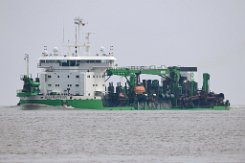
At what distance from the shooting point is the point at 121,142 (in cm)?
6350

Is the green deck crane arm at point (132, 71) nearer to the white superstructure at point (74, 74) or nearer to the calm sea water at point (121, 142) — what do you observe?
the white superstructure at point (74, 74)

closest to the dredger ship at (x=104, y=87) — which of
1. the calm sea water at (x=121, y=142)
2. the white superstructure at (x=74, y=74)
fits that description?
the white superstructure at (x=74, y=74)

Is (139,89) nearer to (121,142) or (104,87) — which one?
(104,87)

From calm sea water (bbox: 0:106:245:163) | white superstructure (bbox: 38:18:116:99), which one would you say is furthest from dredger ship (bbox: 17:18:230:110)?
calm sea water (bbox: 0:106:245:163)

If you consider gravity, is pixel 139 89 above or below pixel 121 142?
above

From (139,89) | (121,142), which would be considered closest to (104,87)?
(139,89)

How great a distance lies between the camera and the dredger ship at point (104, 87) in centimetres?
12162

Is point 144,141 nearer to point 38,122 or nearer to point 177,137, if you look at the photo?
point 177,137

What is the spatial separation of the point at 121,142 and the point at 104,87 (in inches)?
2513

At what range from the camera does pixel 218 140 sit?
64.8m

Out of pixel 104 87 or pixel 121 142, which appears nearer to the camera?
pixel 121 142

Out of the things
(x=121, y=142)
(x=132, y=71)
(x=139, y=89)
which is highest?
(x=132, y=71)

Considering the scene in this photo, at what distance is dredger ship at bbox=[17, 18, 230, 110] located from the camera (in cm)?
12162

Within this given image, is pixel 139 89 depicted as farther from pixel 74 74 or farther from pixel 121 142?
pixel 121 142
